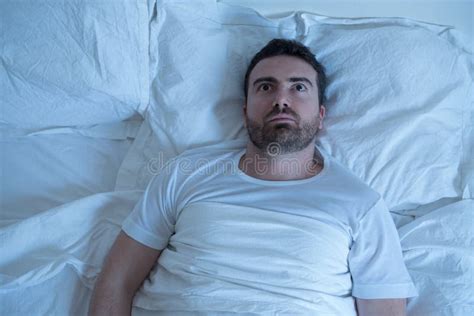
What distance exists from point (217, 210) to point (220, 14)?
621 mm

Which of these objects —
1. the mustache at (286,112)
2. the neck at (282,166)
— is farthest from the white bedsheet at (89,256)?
the mustache at (286,112)

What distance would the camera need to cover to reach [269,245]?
0.77 m

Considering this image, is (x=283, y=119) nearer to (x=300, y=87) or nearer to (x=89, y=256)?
(x=300, y=87)

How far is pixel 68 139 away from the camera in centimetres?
111

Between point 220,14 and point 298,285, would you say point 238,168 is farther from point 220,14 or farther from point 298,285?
point 220,14

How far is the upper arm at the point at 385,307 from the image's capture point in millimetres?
741

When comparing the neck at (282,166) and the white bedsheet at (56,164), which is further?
the white bedsheet at (56,164)

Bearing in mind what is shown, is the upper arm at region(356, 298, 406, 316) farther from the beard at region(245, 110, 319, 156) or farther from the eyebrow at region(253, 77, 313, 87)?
the eyebrow at region(253, 77, 313, 87)

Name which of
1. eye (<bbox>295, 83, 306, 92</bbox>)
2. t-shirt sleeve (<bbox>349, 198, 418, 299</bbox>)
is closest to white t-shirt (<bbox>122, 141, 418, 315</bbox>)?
t-shirt sleeve (<bbox>349, 198, 418, 299</bbox>)

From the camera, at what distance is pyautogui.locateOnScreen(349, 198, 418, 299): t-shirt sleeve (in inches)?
29.5

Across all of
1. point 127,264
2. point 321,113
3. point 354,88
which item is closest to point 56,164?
point 127,264

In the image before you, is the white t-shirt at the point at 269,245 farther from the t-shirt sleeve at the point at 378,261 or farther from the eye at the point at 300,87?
the eye at the point at 300,87

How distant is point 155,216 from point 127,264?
13 cm

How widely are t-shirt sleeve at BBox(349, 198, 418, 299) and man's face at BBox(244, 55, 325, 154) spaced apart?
9.7 inches
